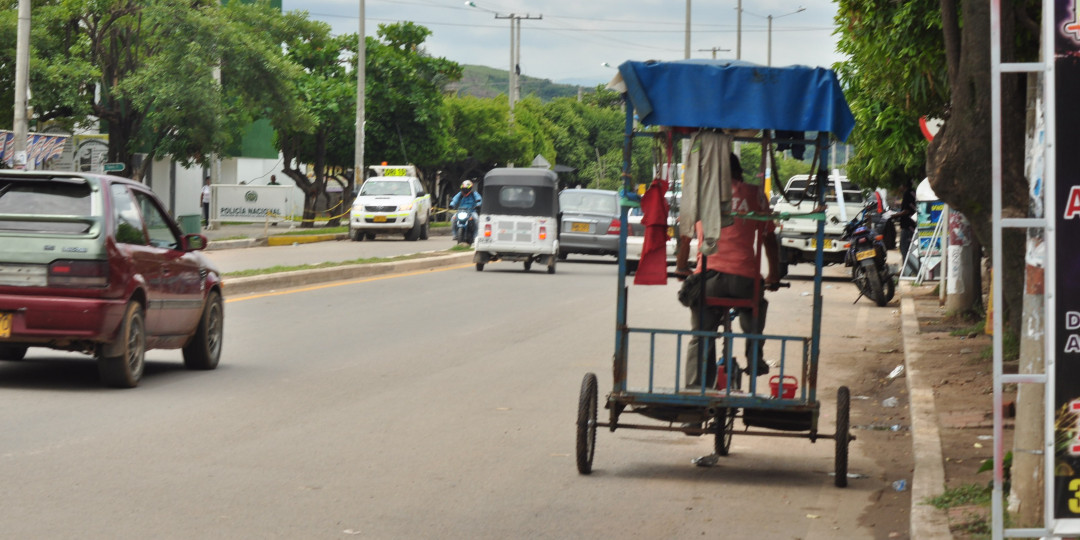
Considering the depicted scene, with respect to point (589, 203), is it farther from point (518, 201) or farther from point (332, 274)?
point (332, 274)

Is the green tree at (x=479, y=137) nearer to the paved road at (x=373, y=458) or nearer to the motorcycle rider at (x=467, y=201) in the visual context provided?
the motorcycle rider at (x=467, y=201)

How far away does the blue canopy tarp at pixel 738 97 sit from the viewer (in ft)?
25.1

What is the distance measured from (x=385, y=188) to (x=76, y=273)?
107ft

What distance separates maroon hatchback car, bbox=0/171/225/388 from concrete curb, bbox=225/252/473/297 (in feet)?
28.5

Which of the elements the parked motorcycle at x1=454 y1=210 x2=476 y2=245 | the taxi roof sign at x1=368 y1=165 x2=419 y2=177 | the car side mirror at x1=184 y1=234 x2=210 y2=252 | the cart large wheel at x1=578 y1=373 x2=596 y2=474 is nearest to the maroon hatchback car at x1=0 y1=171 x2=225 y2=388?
the car side mirror at x1=184 y1=234 x2=210 y2=252

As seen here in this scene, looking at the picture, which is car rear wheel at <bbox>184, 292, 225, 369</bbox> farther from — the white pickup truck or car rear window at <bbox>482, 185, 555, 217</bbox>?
car rear window at <bbox>482, 185, 555, 217</bbox>

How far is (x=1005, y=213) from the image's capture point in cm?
751

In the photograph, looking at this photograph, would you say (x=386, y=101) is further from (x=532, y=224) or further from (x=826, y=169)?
(x=826, y=169)

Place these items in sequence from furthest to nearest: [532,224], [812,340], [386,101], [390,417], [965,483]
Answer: [386,101] < [532,224] < [390,417] < [812,340] < [965,483]

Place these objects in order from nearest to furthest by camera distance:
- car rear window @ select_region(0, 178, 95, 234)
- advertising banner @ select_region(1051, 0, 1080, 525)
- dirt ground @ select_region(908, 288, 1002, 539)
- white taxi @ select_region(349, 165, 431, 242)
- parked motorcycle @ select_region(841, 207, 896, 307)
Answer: advertising banner @ select_region(1051, 0, 1080, 525) < dirt ground @ select_region(908, 288, 1002, 539) < car rear window @ select_region(0, 178, 95, 234) < parked motorcycle @ select_region(841, 207, 896, 307) < white taxi @ select_region(349, 165, 431, 242)

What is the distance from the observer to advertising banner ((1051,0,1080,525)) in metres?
4.43

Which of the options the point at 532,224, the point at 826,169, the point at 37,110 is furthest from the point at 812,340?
the point at 37,110

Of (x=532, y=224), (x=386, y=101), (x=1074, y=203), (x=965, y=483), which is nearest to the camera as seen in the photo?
(x=1074, y=203)

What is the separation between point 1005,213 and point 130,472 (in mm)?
4992
